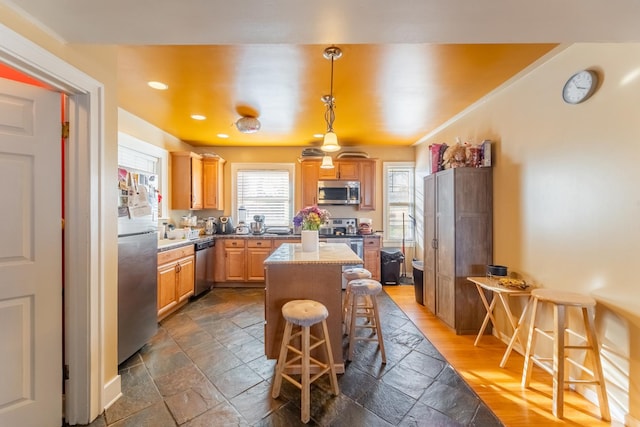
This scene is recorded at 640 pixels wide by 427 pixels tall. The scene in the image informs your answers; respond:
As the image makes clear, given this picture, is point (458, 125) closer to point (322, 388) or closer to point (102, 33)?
point (322, 388)

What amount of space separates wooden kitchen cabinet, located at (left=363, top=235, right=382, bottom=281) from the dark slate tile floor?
1.75m

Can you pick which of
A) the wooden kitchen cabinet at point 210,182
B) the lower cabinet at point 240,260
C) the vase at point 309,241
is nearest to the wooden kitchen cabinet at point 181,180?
the wooden kitchen cabinet at point 210,182

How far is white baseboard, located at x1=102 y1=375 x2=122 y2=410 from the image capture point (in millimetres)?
1772

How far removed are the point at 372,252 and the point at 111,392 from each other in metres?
3.65

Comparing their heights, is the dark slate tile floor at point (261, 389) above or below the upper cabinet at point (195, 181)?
below

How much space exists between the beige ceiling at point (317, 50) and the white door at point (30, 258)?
0.51 meters

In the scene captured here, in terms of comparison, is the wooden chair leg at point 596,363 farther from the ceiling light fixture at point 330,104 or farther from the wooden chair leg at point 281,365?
the ceiling light fixture at point 330,104

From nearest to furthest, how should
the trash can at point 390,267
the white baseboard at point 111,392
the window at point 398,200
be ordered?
the white baseboard at point 111,392 < the trash can at point 390,267 < the window at point 398,200

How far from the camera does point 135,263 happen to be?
2.29 m

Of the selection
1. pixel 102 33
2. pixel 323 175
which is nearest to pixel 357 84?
pixel 102 33

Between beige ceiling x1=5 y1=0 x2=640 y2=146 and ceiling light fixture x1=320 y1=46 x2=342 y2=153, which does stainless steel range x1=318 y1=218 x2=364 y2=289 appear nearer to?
beige ceiling x1=5 y1=0 x2=640 y2=146

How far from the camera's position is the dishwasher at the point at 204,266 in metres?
3.96

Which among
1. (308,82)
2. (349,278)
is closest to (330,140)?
(308,82)

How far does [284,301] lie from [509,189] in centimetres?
237
